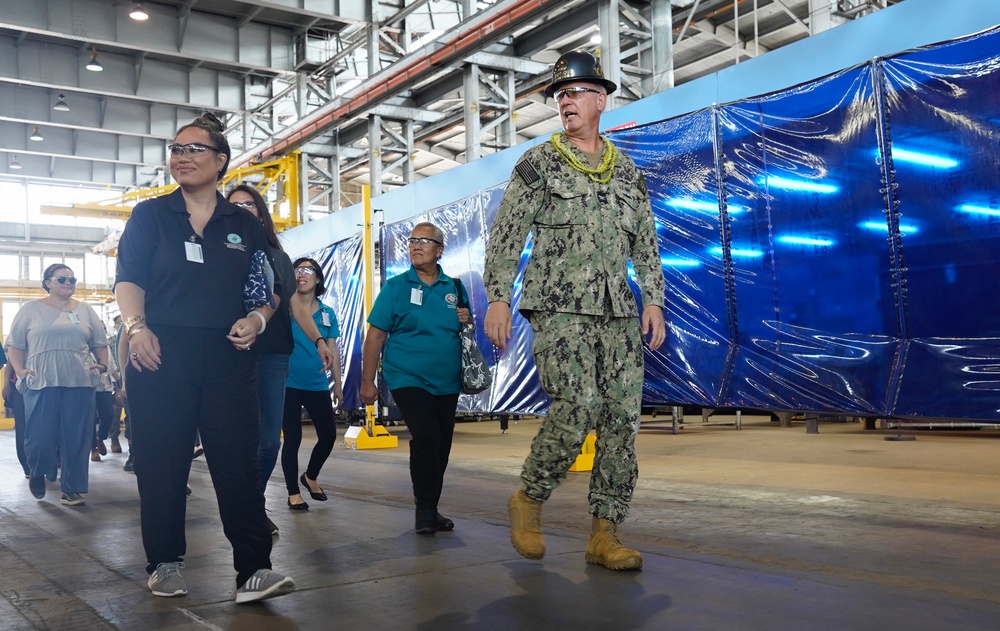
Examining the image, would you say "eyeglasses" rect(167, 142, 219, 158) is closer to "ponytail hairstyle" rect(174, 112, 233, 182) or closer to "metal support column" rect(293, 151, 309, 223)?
"ponytail hairstyle" rect(174, 112, 233, 182)

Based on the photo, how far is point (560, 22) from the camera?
13.5m

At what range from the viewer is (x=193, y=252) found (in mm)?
3141

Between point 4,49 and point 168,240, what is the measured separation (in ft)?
56.9

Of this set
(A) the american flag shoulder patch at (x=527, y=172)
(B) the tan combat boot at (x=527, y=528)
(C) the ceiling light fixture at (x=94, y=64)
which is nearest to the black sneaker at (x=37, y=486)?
(B) the tan combat boot at (x=527, y=528)

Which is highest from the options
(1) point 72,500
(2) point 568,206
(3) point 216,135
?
(3) point 216,135

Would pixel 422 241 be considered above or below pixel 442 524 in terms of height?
above

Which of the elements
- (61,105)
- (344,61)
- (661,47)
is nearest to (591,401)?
(661,47)

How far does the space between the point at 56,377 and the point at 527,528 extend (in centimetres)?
440

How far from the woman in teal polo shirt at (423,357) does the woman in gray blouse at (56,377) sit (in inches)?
110

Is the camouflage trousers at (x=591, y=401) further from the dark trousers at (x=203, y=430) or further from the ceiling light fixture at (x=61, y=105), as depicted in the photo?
the ceiling light fixture at (x=61, y=105)

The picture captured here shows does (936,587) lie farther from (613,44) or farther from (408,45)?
(408,45)

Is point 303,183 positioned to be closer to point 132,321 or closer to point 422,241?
point 422,241

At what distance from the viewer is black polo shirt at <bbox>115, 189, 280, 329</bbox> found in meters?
3.10

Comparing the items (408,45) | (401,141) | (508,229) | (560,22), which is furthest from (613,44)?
(508,229)
